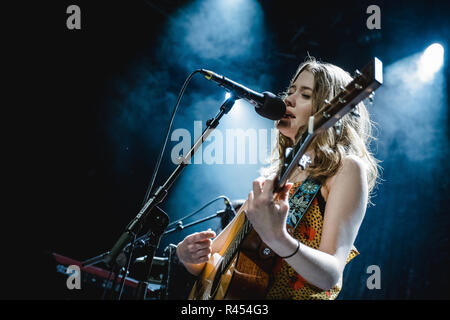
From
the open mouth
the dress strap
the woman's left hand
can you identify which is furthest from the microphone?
the woman's left hand

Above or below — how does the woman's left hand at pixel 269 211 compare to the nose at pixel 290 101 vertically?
below

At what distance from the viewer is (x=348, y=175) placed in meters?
1.42

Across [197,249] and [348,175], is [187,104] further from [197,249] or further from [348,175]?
[348,175]

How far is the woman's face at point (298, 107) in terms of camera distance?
1788 mm

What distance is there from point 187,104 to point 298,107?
12.1ft

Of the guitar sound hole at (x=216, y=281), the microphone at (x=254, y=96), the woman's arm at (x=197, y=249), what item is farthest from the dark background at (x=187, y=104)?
the microphone at (x=254, y=96)

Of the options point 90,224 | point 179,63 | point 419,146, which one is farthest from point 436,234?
point 90,224

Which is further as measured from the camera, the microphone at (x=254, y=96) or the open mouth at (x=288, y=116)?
the open mouth at (x=288, y=116)

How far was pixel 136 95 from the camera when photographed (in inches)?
188

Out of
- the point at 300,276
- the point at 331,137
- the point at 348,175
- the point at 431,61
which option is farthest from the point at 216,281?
the point at 431,61

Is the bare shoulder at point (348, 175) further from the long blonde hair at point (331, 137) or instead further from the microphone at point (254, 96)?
the microphone at point (254, 96)

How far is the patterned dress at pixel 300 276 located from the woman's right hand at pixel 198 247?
0.55 meters
